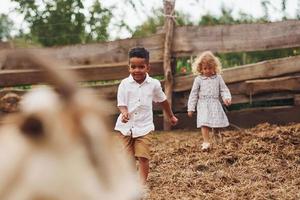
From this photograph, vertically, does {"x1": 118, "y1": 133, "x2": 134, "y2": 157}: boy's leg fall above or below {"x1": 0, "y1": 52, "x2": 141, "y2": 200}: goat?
below

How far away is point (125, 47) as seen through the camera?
976 cm

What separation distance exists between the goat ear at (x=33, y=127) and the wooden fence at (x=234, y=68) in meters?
7.96

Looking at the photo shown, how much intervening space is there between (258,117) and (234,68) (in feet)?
2.59

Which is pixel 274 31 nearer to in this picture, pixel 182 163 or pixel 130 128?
pixel 182 163

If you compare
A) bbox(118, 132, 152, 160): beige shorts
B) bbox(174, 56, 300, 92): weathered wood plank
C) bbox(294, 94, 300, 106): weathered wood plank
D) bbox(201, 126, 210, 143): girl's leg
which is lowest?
bbox(201, 126, 210, 143): girl's leg

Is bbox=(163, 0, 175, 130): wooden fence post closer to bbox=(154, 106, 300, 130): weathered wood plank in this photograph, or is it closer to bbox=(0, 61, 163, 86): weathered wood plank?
bbox=(0, 61, 163, 86): weathered wood plank

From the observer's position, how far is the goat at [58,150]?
1336 millimetres

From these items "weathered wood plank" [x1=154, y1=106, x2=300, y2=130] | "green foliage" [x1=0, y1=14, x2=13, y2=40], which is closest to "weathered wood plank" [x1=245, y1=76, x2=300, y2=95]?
"weathered wood plank" [x1=154, y1=106, x2=300, y2=130]

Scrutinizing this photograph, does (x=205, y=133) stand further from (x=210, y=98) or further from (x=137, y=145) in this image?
(x=137, y=145)

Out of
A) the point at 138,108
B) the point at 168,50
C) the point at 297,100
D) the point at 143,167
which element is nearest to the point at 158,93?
the point at 138,108

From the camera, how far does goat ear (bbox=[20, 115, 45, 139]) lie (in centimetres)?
136

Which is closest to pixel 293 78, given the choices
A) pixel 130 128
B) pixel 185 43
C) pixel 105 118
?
pixel 185 43

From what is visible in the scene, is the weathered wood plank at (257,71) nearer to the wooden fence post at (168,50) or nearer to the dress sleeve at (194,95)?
the wooden fence post at (168,50)

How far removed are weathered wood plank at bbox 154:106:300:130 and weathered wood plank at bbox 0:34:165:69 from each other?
1.05m
